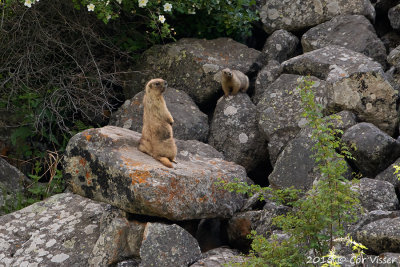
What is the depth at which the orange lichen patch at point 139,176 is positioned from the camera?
259 inches

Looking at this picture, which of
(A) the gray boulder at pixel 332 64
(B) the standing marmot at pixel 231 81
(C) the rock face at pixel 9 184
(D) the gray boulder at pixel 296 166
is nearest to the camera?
(D) the gray boulder at pixel 296 166

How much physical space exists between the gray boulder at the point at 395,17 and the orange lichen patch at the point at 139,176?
18.0 ft

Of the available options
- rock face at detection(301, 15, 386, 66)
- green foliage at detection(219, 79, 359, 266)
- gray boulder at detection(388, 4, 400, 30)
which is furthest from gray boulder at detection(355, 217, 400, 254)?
gray boulder at detection(388, 4, 400, 30)

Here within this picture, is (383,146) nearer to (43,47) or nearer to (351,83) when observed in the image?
(351,83)

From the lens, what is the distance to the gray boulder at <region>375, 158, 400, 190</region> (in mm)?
7188

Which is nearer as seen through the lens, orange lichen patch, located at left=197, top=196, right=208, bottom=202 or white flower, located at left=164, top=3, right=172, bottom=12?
orange lichen patch, located at left=197, top=196, right=208, bottom=202

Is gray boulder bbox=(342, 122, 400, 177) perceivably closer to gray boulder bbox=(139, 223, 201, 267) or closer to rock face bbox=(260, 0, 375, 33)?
gray boulder bbox=(139, 223, 201, 267)

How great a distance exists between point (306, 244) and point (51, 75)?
530cm

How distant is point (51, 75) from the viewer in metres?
9.34

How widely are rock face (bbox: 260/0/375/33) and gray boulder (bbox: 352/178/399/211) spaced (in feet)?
14.0

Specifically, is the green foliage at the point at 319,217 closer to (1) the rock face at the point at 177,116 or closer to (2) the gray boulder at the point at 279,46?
(1) the rock face at the point at 177,116

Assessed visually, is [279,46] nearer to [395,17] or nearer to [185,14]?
[185,14]

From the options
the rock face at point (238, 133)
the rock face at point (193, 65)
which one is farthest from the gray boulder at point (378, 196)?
the rock face at point (193, 65)

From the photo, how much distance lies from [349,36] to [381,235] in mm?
4925
